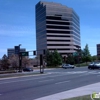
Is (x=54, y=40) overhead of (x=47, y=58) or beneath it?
overhead

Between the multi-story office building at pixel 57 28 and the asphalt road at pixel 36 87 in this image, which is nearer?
the asphalt road at pixel 36 87

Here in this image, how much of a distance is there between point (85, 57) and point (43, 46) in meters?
57.7

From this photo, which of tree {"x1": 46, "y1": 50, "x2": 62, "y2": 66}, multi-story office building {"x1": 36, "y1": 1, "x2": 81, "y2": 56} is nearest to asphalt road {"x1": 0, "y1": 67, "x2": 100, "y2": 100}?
tree {"x1": 46, "y1": 50, "x2": 62, "y2": 66}

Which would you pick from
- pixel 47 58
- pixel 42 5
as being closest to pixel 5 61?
pixel 47 58

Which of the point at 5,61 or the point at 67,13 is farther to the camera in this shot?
the point at 67,13

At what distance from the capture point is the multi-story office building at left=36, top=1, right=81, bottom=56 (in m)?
153

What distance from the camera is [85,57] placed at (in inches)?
4213

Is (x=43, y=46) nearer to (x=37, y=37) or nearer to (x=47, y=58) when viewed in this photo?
(x=37, y=37)

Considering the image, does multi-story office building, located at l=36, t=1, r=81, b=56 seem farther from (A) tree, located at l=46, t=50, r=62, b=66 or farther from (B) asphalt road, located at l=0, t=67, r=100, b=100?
(B) asphalt road, located at l=0, t=67, r=100, b=100

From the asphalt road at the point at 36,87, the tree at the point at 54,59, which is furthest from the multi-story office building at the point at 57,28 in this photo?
the asphalt road at the point at 36,87

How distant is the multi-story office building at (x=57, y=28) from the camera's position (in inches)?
6019

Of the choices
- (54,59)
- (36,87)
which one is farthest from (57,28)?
(36,87)

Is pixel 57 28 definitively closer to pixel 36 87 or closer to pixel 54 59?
pixel 54 59

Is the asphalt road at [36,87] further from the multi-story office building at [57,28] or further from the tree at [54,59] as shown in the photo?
the multi-story office building at [57,28]
